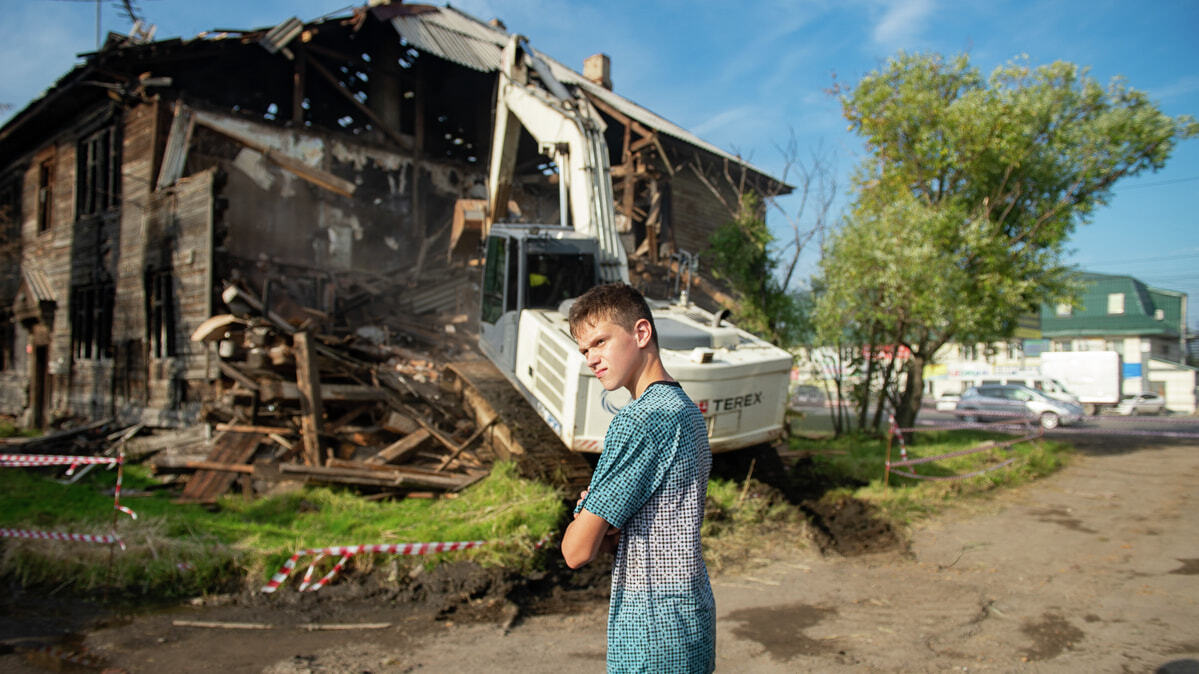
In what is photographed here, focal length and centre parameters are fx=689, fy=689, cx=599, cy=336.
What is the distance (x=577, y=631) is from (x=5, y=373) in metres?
23.1

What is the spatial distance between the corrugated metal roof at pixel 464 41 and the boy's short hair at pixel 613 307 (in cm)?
1614

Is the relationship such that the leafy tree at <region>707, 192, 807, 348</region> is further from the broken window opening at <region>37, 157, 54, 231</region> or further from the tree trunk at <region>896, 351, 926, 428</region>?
the broken window opening at <region>37, 157, 54, 231</region>

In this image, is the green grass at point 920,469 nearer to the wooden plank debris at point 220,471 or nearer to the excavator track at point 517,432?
the excavator track at point 517,432

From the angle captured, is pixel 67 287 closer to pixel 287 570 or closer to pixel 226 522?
pixel 226 522

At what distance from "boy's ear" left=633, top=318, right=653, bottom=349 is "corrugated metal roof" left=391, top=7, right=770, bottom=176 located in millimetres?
16223

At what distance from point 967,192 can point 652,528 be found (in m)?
14.1

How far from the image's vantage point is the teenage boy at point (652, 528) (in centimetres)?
177

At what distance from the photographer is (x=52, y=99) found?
1599cm

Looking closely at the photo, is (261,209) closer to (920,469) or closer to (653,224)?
(653,224)

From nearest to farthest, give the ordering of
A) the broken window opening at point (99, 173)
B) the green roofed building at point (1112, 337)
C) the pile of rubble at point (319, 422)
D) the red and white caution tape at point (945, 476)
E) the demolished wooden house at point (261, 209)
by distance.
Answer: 1. the pile of rubble at point (319, 422)
2. the red and white caution tape at point (945, 476)
3. the demolished wooden house at point (261, 209)
4. the broken window opening at point (99, 173)
5. the green roofed building at point (1112, 337)

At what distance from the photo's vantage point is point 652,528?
1.85 metres

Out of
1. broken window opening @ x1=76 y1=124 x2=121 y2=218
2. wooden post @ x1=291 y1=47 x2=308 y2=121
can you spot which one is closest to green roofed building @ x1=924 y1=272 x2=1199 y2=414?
wooden post @ x1=291 y1=47 x2=308 y2=121

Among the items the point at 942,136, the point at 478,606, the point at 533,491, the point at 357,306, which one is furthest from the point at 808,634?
the point at 357,306

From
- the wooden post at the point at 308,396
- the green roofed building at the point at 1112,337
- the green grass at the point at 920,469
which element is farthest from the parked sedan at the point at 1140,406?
the wooden post at the point at 308,396
